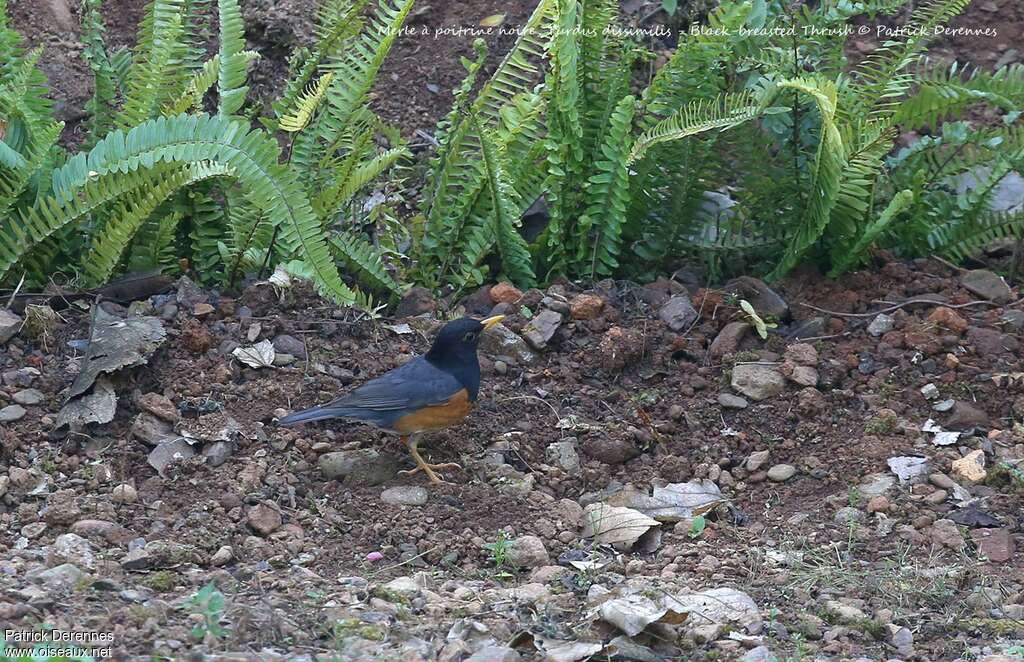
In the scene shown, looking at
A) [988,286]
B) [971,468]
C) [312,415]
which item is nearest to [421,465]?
[312,415]

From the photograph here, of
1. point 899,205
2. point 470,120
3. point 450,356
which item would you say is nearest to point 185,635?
point 450,356

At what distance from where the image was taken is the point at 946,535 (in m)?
3.99

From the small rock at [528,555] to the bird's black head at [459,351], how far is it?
2.57 ft

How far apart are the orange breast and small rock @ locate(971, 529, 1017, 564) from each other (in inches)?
69.2

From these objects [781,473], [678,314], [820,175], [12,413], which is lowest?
[781,473]

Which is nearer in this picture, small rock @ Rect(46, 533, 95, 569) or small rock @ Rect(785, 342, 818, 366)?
small rock @ Rect(46, 533, 95, 569)

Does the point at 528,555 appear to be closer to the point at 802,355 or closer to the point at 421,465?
the point at 421,465

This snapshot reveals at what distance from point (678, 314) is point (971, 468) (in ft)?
4.30

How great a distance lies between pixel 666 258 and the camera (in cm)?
546

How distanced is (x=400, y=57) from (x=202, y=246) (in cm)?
202

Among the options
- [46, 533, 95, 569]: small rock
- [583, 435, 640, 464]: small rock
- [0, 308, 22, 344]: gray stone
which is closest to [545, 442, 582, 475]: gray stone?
[583, 435, 640, 464]: small rock

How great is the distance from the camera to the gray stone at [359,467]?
4398 mm

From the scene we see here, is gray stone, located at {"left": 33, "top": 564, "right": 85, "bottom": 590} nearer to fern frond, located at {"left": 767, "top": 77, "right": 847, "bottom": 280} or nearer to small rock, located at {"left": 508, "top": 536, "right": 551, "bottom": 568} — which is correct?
small rock, located at {"left": 508, "top": 536, "right": 551, "bottom": 568}

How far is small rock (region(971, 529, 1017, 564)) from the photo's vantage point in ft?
12.8
